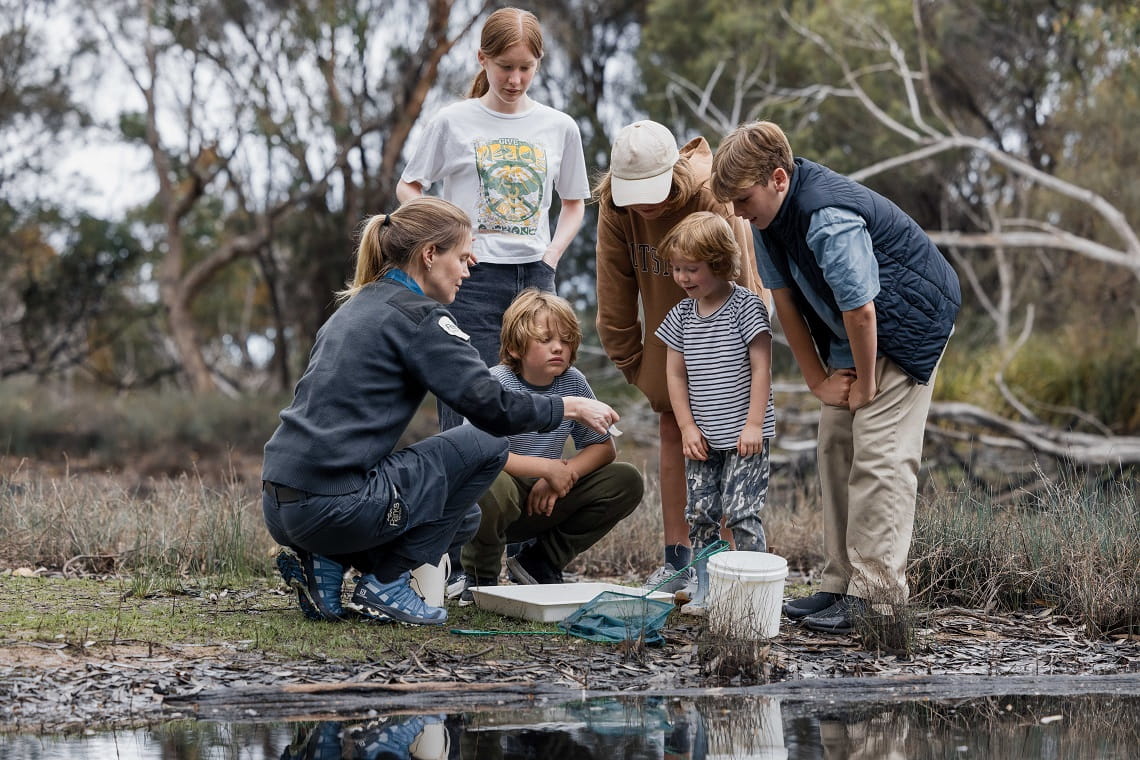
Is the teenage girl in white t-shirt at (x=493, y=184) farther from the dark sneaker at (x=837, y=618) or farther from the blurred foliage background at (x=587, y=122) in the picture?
the blurred foliage background at (x=587, y=122)

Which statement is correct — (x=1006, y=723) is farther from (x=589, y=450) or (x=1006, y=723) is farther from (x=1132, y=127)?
(x=1132, y=127)

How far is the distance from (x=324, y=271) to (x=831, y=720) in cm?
1742

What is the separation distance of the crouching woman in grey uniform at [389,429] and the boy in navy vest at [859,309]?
791 mm

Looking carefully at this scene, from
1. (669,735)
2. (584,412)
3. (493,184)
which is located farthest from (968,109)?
(669,735)

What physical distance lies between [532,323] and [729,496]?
0.94 meters

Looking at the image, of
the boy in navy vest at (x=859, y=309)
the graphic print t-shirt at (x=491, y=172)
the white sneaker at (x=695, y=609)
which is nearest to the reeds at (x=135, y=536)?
the graphic print t-shirt at (x=491, y=172)

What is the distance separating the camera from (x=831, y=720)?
3.37 metres

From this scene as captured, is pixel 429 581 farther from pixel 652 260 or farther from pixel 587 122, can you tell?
pixel 587 122

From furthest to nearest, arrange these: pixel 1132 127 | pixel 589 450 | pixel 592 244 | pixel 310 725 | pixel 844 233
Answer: pixel 592 244 → pixel 1132 127 → pixel 589 450 → pixel 844 233 → pixel 310 725

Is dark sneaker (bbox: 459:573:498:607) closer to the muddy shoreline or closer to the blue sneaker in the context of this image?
the blue sneaker

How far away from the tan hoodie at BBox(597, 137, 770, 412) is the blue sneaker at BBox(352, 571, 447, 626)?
1244mm

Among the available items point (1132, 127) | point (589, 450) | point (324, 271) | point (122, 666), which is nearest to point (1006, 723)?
point (589, 450)

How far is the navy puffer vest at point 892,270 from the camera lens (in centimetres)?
425

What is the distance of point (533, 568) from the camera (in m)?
5.25
